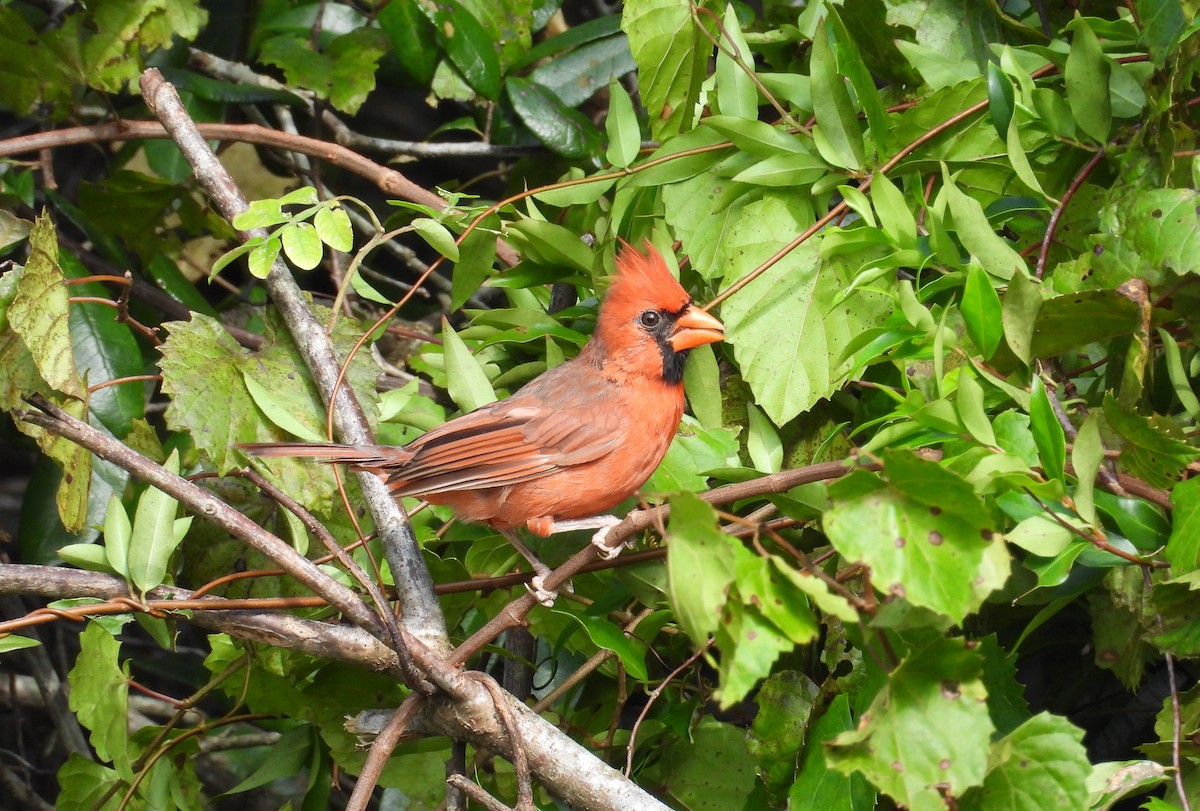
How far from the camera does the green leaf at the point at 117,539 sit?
1762 millimetres

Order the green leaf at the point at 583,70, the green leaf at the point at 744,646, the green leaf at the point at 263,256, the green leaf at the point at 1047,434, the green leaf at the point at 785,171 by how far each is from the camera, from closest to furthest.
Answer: the green leaf at the point at 744,646
the green leaf at the point at 1047,434
the green leaf at the point at 263,256
the green leaf at the point at 785,171
the green leaf at the point at 583,70

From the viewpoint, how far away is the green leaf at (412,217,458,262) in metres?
2.06

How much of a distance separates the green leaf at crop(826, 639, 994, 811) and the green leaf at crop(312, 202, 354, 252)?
3.79 ft

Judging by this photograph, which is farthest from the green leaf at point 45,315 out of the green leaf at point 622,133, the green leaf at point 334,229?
the green leaf at point 622,133

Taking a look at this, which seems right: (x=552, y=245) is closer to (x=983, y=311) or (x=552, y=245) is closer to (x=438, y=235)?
(x=438, y=235)

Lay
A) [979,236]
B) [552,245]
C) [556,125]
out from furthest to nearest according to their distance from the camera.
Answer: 1. [556,125]
2. [552,245]
3. [979,236]

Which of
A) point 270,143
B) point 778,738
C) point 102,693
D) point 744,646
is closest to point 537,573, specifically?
point 778,738

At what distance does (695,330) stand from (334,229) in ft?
2.39

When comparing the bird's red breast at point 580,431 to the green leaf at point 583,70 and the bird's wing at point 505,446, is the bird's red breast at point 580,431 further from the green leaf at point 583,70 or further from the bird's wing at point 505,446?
→ the green leaf at point 583,70

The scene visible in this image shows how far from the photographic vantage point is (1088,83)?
191cm

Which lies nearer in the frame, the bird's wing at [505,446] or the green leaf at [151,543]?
the green leaf at [151,543]

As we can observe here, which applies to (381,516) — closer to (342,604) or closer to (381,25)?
(342,604)

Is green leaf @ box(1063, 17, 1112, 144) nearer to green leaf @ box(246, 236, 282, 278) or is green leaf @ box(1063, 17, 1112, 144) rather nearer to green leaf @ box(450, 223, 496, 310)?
green leaf @ box(450, 223, 496, 310)

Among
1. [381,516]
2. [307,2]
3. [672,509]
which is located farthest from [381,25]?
[672,509]
